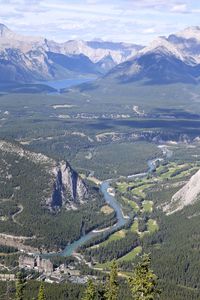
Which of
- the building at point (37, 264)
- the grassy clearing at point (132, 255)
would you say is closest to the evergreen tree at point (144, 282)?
the building at point (37, 264)

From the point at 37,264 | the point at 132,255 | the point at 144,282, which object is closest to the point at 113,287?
the point at 144,282

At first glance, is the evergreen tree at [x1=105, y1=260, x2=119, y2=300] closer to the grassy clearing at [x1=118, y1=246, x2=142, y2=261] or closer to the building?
the building

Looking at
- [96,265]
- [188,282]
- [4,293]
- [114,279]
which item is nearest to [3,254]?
[96,265]

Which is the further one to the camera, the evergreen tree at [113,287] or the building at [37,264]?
the building at [37,264]

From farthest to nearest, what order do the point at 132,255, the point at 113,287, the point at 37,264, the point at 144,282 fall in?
the point at 132,255 < the point at 37,264 < the point at 113,287 < the point at 144,282

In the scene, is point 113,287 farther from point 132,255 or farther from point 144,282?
point 132,255

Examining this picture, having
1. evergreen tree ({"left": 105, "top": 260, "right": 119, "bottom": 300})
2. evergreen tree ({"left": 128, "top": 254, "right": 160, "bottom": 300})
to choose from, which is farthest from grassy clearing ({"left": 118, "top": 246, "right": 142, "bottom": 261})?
evergreen tree ({"left": 128, "top": 254, "right": 160, "bottom": 300})

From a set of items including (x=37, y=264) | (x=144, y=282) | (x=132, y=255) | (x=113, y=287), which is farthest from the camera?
(x=132, y=255)

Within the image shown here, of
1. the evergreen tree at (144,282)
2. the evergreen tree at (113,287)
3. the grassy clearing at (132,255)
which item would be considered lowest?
the grassy clearing at (132,255)

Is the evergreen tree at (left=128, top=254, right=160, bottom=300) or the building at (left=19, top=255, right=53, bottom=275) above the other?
the evergreen tree at (left=128, top=254, right=160, bottom=300)

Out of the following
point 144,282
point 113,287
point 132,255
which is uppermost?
point 144,282

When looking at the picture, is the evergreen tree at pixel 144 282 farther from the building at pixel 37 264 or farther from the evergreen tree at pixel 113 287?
the building at pixel 37 264
